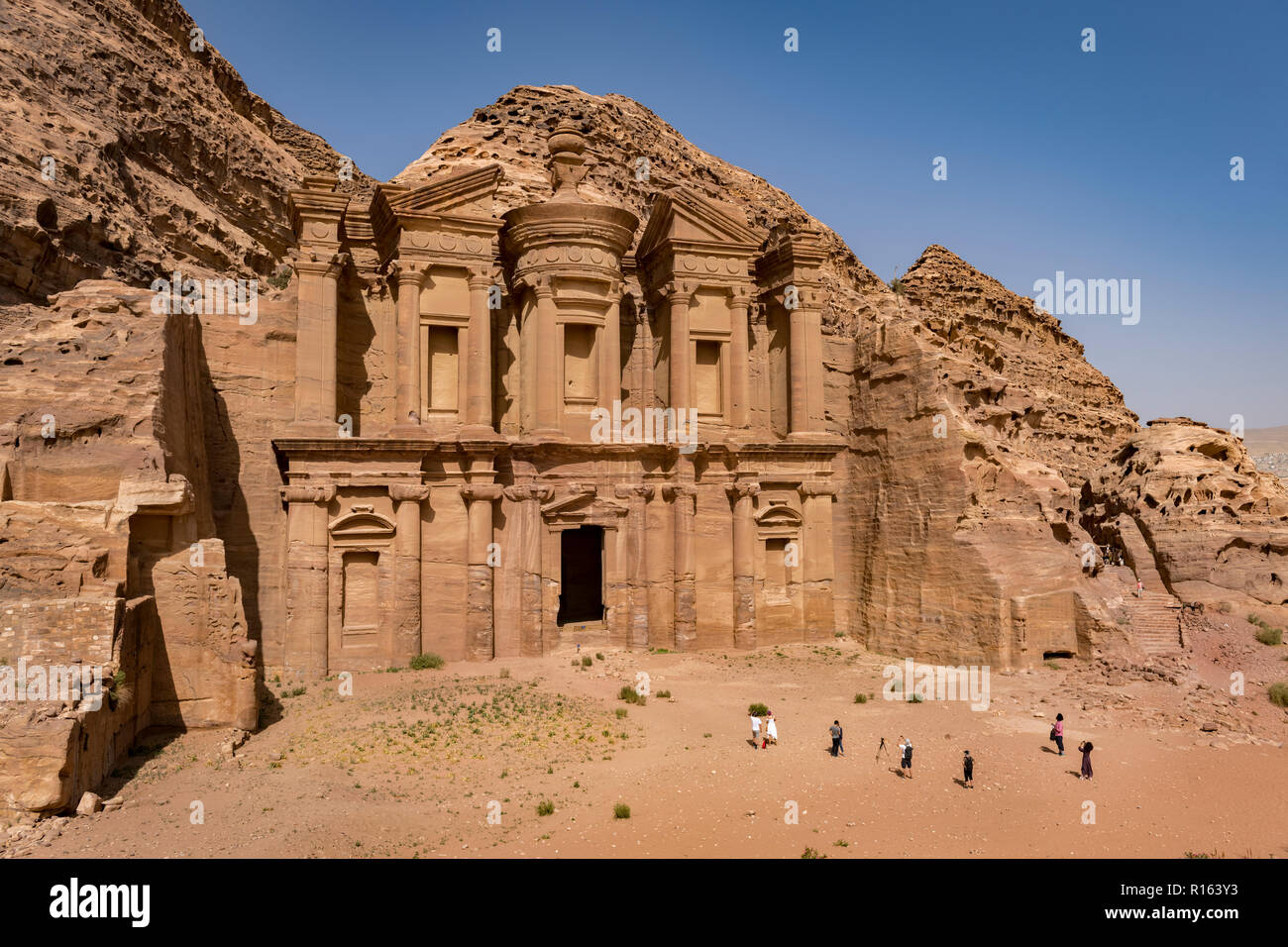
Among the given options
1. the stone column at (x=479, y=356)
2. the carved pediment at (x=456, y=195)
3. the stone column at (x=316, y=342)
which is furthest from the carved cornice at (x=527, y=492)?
the carved pediment at (x=456, y=195)

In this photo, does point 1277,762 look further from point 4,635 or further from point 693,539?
point 4,635

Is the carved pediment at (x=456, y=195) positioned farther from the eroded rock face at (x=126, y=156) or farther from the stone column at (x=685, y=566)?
the stone column at (x=685, y=566)

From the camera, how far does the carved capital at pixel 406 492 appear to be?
2362 cm

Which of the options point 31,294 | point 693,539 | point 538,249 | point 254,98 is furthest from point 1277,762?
point 254,98

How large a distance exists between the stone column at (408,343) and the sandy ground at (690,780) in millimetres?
8342

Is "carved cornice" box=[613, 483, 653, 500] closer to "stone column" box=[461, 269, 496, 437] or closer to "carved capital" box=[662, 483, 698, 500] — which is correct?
"carved capital" box=[662, 483, 698, 500]

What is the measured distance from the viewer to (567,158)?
27.3 m

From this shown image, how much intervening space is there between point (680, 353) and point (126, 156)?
2041 cm

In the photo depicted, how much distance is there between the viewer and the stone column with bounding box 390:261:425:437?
25.1 metres

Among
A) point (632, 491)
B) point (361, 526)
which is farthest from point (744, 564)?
point (361, 526)

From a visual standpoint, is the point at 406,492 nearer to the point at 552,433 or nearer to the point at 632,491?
the point at 552,433

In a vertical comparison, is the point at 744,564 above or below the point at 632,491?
below

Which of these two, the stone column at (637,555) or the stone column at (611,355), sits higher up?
the stone column at (611,355)
